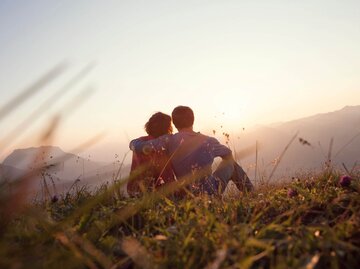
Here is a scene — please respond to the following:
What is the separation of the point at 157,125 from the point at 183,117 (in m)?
0.51

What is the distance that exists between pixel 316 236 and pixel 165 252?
829 millimetres

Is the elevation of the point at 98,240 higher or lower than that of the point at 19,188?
lower

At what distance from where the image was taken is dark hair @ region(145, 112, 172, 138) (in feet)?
25.1

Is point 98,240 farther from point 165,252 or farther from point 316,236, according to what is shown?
point 316,236

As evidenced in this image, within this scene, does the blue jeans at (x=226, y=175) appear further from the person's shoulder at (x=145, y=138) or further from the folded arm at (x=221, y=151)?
the person's shoulder at (x=145, y=138)

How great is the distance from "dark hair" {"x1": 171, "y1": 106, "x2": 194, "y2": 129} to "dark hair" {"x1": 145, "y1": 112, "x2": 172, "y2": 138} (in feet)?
0.64

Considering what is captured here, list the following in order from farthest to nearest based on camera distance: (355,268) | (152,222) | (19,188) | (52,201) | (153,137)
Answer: (153,137), (52,201), (152,222), (355,268), (19,188)

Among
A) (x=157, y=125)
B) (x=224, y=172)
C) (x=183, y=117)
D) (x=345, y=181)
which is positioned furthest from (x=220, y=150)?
(x=345, y=181)

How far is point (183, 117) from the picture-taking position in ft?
25.2

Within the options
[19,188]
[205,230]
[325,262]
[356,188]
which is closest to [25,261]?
[19,188]

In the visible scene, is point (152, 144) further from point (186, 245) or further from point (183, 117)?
point (186, 245)

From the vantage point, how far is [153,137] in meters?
7.65

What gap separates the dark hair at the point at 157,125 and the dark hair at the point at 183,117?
0.19 metres

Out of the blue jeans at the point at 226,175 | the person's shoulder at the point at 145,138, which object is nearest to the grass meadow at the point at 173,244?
the blue jeans at the point at 226,175
